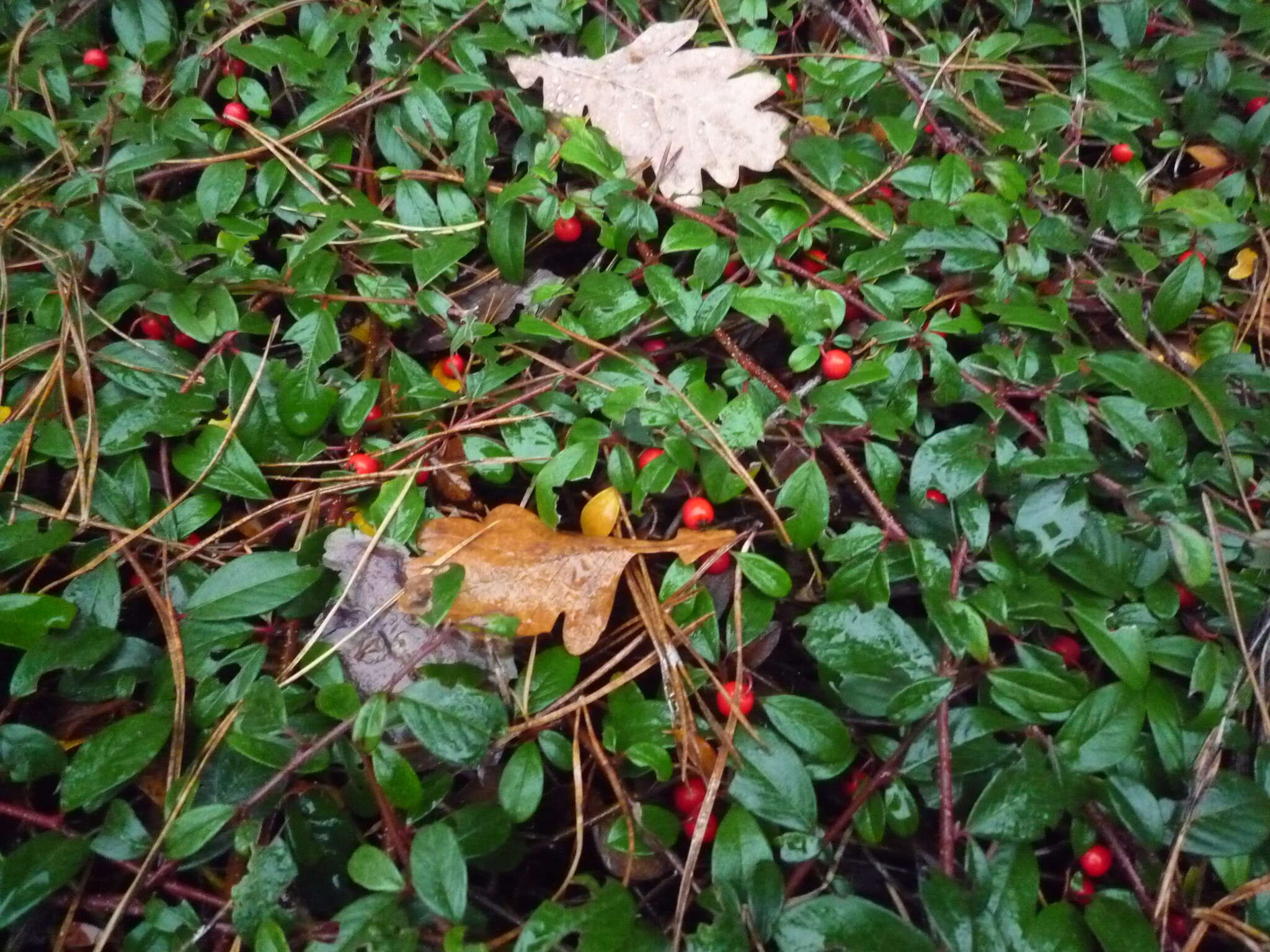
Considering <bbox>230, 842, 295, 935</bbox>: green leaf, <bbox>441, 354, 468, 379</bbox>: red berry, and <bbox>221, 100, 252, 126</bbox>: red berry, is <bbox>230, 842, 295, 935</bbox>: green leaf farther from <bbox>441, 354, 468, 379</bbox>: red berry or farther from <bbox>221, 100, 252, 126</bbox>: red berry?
<bbox>221, 100, 252, 126</bbox>: red berry

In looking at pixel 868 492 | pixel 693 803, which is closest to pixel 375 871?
pixel 693 803

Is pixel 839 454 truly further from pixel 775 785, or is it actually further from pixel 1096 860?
pixel 1096 860

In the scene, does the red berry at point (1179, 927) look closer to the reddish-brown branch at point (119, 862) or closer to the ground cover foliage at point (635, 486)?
the ground cover foliage at point (635, 486)

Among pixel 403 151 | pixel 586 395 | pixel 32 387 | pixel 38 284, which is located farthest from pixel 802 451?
pixel 38 284

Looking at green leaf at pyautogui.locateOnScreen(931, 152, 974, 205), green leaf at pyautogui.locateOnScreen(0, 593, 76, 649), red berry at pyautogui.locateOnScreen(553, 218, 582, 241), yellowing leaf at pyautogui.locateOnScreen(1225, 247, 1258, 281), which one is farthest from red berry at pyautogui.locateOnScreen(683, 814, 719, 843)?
yellowing leaf at pyautogui.locateOnScreen(1225, 247, 1258, 281)

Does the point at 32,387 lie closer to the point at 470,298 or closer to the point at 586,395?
the point at 470,298
